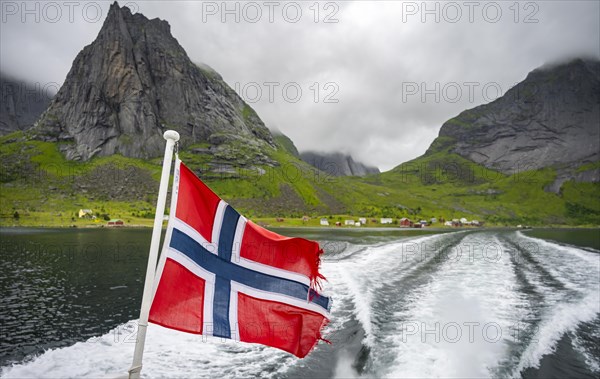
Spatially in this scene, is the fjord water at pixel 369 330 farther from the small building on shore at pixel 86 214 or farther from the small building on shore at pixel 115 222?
the small building on shore at pixel 86 214

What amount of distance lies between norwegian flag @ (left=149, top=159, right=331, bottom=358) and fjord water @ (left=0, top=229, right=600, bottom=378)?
6761 mm

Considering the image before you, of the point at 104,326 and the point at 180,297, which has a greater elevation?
the point at 180,297

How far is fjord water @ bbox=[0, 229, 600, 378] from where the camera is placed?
12.5m

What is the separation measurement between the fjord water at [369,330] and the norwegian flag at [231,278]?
6.76 meters

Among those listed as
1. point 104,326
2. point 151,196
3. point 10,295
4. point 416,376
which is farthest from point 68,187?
Answer: point 416,376

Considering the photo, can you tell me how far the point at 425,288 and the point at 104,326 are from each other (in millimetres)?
21971

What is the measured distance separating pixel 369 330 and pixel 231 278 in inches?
478

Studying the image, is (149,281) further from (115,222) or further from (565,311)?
(115,222)

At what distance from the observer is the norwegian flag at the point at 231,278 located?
5.73 metres

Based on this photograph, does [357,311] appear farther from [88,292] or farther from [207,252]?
[88,292]

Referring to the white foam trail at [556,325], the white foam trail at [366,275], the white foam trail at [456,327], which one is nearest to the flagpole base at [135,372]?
the white foam trail at [456,327]

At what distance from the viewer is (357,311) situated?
762 inches

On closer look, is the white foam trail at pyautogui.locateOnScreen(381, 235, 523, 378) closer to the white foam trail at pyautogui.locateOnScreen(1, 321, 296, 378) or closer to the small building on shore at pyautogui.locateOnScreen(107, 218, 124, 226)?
the white foam trail at pyautogui.locateOnScreen(1, 321, 296, 378)

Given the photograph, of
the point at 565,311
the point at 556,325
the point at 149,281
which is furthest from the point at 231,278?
the point at 565,311
